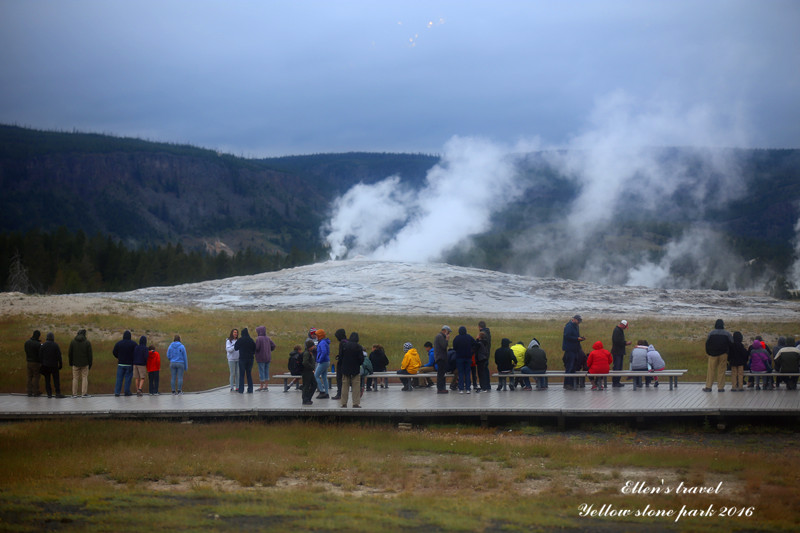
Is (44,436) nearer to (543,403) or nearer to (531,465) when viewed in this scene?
(531,465)

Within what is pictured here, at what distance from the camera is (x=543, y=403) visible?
16453 mm

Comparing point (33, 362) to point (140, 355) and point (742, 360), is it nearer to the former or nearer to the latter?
point (140, 355)

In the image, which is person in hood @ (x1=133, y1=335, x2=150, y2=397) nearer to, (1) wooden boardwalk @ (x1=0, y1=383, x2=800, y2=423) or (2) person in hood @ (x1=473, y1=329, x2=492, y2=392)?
(1) wooden boardwalk @ (x1=0, y1=383, x2=800, y2=423)

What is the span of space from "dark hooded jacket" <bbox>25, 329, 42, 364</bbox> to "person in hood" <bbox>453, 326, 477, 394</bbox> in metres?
9.86

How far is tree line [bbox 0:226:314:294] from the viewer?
284 ft

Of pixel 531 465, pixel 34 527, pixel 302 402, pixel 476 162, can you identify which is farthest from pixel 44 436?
pixel 476 162

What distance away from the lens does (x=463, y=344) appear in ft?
59.1

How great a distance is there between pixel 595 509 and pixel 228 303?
46.9 metres

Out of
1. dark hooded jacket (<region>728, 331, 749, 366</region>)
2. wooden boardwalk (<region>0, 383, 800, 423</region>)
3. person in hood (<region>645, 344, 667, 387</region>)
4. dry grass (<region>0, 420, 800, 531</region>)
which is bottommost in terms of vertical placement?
dry grass (<region>0, 420, 800, 531</region>)

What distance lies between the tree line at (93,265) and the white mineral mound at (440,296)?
100ft

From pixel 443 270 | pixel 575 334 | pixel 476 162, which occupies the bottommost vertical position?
pixel 575 334

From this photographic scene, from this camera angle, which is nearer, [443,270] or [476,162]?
[443,270]

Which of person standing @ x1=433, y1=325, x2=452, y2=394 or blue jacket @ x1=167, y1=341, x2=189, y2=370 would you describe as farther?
blue jacket @ x1=167, y1=341, x2=189, y2=370

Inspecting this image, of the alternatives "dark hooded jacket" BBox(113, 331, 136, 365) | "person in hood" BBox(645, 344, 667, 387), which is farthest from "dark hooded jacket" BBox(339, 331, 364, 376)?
"person in hood" BBox(645, 344, 667, 387)
